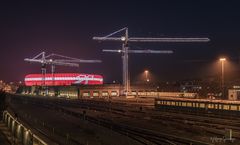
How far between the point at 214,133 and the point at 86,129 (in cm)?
1493

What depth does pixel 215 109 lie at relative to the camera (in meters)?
59.9

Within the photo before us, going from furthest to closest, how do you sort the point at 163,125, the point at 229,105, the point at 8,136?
the point at 229,105, the point at 163,125, the point at 8,136

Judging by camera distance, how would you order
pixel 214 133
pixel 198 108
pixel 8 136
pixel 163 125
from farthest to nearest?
pixel 198 108
pixel 163 125
pixel 214 133
pixel 8 136

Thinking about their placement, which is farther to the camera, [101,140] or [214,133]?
[214,133]

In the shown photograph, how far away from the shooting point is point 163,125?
48.2 m

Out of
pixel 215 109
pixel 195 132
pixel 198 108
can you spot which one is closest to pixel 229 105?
pixel 215 109

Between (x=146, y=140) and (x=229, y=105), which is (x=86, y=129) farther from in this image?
(x=229, y=105)

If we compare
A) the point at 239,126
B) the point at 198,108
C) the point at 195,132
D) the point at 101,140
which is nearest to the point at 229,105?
the point at 198,108

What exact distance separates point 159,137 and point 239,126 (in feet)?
39.5

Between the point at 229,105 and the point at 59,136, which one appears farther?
the point at 229,105

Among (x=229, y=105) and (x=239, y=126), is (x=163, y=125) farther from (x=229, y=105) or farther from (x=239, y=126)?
(x=229, y=105)

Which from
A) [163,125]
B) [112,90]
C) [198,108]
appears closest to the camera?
[163,125]

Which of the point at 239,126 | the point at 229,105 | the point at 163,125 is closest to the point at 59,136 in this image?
the point at 163,125

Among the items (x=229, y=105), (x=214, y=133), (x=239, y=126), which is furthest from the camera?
(x=229, y=105)
